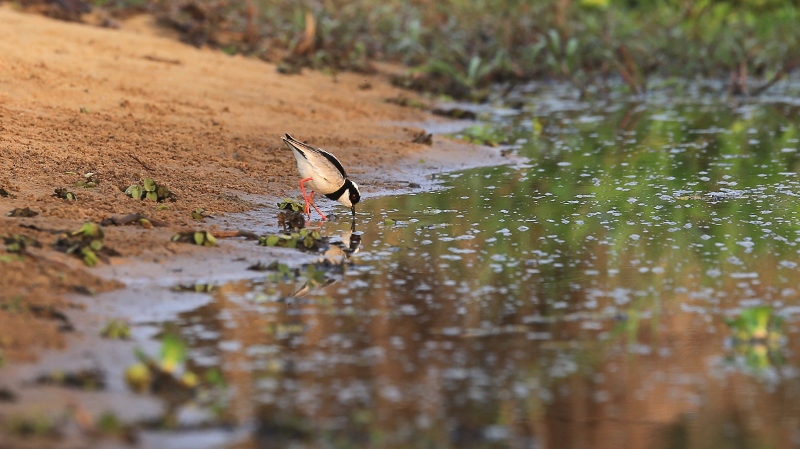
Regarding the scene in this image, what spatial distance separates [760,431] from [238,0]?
42.2 feet

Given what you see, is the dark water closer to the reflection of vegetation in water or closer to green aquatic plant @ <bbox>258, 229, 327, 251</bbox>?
the reflection of vegetation in water

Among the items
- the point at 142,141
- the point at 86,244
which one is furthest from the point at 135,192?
the point at 142,141

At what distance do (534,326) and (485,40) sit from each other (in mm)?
12028

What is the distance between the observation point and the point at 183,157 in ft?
29.2

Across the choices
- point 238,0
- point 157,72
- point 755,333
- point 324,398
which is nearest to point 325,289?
point 324,398

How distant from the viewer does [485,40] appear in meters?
16.9

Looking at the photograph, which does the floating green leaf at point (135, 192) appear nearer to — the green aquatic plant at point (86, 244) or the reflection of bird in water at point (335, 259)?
the green aquatic plant at point (86, 244)

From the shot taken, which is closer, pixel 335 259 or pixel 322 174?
pixel 335 259

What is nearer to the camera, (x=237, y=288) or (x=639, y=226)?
(x=237, y=288)

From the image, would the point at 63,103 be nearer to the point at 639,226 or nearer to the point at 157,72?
the point at 157,72

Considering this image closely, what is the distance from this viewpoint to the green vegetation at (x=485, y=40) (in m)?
14.7

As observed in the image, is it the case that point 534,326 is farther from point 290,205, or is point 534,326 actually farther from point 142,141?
point 142,141

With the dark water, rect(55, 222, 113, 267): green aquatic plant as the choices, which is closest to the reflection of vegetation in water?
the dark water

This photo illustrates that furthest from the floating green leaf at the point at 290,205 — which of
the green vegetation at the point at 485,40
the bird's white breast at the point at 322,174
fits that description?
the green vegetation at the point at 485,40
